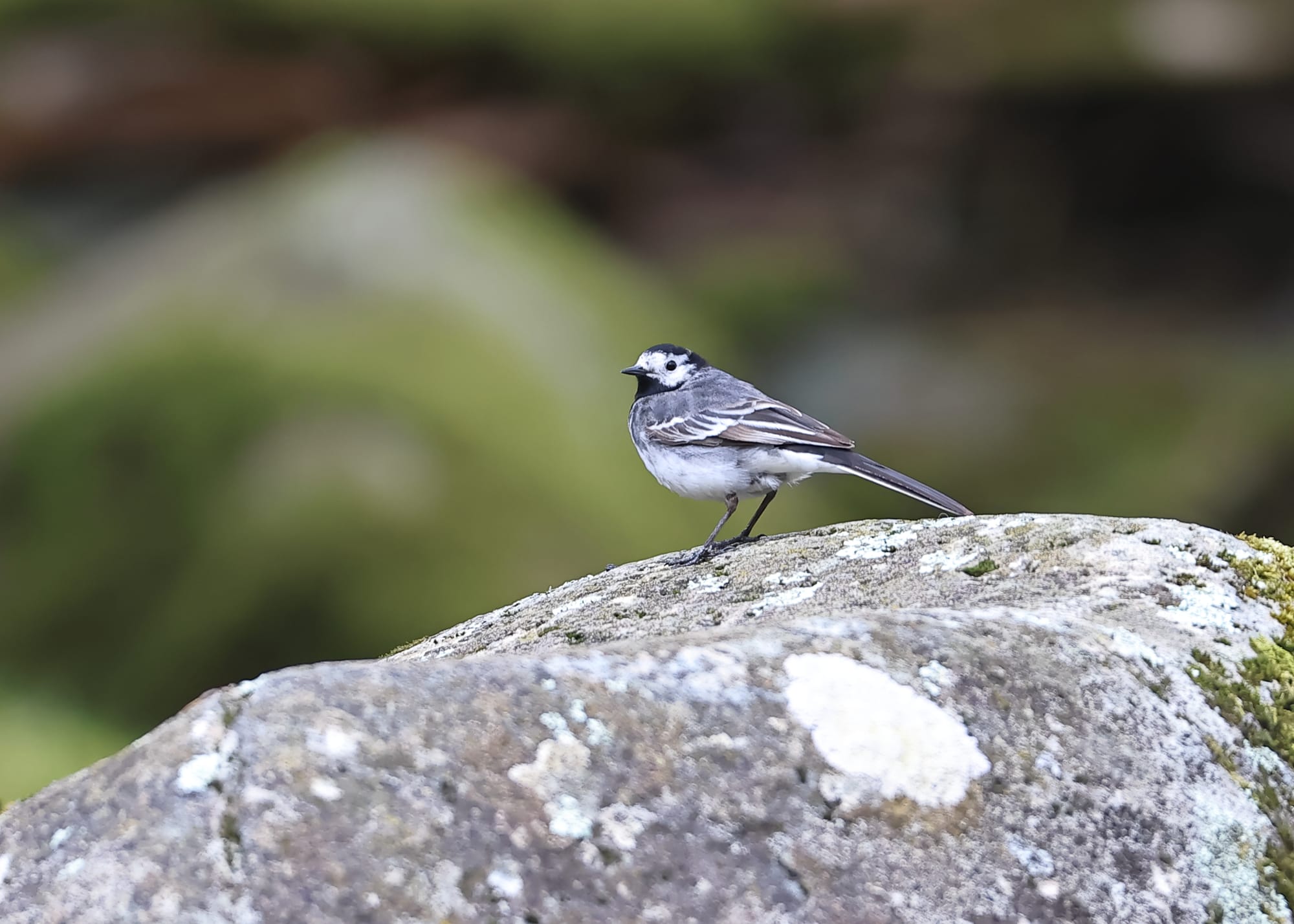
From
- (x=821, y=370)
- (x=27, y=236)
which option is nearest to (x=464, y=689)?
(x=821, y=370)

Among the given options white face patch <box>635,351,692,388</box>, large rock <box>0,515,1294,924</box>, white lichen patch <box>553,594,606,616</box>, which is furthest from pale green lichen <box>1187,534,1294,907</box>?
white face patch <box>635,351,692,388</box>

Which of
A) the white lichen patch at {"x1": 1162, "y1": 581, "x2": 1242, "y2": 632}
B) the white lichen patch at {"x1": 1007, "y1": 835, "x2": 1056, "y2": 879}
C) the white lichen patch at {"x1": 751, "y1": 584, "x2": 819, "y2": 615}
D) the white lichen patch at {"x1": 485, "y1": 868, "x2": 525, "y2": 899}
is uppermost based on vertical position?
the white lichen patch at {"x1": 1162, "y1": 581, "x2": 1242, "y2": 632}

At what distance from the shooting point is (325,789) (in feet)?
9.71

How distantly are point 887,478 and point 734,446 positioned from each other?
3.67 feet

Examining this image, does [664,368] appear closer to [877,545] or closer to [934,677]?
[877,545]

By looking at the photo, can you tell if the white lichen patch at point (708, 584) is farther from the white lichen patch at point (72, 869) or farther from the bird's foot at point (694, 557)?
the white lichen patch at point (72, 869)

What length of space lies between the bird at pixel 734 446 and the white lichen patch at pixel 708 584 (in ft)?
4.86

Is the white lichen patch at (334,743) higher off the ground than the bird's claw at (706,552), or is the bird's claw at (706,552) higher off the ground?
the white lichen patch at (334,743)

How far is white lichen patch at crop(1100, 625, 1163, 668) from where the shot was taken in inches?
146

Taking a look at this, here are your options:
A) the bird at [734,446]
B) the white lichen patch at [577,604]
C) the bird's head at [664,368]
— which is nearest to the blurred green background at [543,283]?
the bird's head at [664,368]

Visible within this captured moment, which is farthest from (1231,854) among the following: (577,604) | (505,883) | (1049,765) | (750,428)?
(750,428)

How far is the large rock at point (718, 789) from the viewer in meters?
2.88

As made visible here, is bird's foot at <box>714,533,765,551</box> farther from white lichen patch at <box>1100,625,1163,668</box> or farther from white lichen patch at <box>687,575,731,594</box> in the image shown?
white lichen patch at <box>1100,625,1163,668</box>

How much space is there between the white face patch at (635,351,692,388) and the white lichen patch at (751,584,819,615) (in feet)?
14.7
